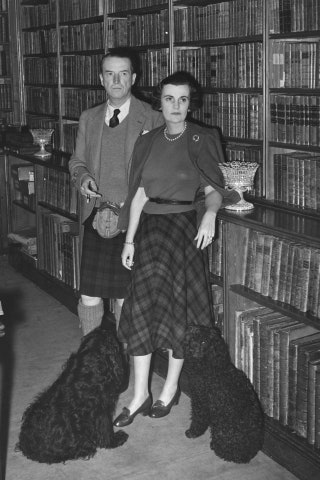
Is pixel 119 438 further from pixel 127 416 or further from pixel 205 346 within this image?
pixel 205 346

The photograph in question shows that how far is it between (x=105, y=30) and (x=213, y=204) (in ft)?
7.38

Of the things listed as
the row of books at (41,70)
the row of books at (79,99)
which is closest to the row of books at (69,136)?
the row of books at (79,99)

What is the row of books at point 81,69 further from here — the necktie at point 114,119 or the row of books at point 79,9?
the necktie at point 114,119

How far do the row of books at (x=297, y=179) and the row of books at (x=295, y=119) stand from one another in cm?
9

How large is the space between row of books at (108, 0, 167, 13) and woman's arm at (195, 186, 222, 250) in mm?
1638

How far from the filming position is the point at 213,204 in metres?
3.05

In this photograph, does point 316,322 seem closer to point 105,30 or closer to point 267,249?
point 267,249

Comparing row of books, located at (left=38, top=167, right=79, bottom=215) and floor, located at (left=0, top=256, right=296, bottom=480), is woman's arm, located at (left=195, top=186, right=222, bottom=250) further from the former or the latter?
row of books, located at (left=38, top=167, right=79, bottom=215)

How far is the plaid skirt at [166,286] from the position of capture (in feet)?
10.2

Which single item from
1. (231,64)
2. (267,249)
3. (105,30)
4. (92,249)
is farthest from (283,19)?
(105,30)

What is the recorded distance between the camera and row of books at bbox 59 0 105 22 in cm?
505

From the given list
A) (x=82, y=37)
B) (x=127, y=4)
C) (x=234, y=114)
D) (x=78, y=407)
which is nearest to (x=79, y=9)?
(x=82, y=37)

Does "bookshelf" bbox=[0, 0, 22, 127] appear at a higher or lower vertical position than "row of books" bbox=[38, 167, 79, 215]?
higher

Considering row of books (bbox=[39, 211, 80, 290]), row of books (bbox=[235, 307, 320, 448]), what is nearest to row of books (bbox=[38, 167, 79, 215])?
row of books (bbox=[39, 211, 80, 290])
